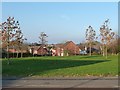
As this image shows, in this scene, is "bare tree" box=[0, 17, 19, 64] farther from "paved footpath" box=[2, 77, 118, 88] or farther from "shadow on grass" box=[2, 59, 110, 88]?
"paved footpath" box=[2, 77, 118, 88]

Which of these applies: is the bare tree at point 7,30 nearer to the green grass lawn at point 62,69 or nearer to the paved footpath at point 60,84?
the green grass lawn at point 62,69

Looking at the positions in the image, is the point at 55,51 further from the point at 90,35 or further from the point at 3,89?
the point at 3,89

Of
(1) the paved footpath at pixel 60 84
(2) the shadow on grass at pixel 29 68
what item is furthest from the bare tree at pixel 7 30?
(1) the paved footpath at pixel 60 84

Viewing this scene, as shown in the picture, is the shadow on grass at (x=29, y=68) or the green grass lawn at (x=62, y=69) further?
the shadow on grass at (x=29, y=68)

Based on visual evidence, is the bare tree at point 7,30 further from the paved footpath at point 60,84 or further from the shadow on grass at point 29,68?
Answer: the paved footpath at point 60,84

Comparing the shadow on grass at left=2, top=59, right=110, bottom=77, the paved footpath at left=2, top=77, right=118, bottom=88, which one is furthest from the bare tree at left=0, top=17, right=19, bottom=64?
the paved footpath at left=2, top=77, right=118, bottom=88

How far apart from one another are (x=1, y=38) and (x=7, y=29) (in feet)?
4.78

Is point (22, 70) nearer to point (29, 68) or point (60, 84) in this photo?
point (29, 68)

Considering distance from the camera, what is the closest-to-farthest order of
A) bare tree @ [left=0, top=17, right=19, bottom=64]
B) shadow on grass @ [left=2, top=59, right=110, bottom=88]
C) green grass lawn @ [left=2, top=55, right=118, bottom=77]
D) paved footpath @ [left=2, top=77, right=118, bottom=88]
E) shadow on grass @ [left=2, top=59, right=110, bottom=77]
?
paved footpath @ [left=2, top=77, right=118, bottom=88], shadow on grass @ [left=2, top=59, right=110, bottom=88], green grass lawn @ [left=2, top=55, right=118, bottom=77], shadow on grass @ [left=2, top=59, right=110, bottom=77], bare tree @ [left=0, top=17, right=19, bottom=64]

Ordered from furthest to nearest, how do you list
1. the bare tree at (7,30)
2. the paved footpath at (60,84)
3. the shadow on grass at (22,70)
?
1. the bare tree at (7,30)
2. the shadow on grass at (22,70)
3. the paved footpath at (60,84)

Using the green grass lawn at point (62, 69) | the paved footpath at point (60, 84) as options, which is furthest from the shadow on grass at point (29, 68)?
the paved footpath at point (60, 84)

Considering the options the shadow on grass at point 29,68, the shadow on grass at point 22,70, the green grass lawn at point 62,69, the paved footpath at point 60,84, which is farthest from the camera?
the shadow on grass at point 29,68

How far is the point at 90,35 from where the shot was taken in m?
82.1

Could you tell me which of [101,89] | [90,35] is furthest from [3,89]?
[90,35]
